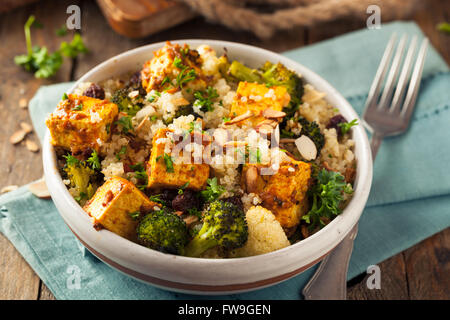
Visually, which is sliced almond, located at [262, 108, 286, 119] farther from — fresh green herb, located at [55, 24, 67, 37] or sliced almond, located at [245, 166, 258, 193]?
fresh green herb, located at [55, 24, 67, 37]

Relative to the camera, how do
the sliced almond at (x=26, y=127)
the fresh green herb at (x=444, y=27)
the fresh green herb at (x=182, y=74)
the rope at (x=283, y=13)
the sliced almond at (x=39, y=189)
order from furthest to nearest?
the fresh green herb at (x=444, y=27)
the rope at (x=283, y=13)
the sliced almond at (x=26, y=127)
the sliced almond at (x=39, y=189)
the fresh green herb at (x=182, y=74)

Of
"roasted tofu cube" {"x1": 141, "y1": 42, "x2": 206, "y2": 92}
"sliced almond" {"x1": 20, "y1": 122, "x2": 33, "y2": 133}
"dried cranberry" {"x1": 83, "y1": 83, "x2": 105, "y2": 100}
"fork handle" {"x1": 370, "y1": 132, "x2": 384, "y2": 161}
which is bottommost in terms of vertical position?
"sliced almond" {"x1": 20, "y1": 122, "x2": 33, "y2": 133}

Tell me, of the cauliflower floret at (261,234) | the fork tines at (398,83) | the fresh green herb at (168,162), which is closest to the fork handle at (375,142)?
the fork tines at (398,83)

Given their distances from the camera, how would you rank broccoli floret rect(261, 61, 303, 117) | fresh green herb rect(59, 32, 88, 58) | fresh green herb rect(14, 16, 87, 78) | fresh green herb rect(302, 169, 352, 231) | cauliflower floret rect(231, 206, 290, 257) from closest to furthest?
cauliflower floret rect(231, 206, 290, 257) < fresh green herb rect(302, 169, 352, 231) < broccoli floret rect(261, 61, 303, 117) < fresh green herb rect(14, 16, 87, 78) < fresh green herb rect(59, 32, 88, 58)

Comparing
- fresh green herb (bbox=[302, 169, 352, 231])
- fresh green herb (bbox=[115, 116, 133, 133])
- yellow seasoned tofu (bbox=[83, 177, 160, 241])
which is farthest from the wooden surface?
fresh green herb (bbox=[115, 116, 133, 133])

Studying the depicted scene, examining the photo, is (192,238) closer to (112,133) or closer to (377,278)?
(112,133)

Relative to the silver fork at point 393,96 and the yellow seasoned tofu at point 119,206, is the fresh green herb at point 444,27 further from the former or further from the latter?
the yellow seasoned tofu at point 119,206

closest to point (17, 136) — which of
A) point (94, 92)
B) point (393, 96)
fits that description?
point (94, 92)
